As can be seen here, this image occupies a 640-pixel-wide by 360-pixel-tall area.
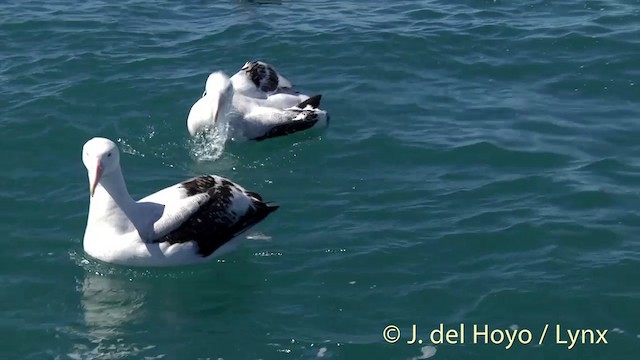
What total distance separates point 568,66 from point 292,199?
765cm

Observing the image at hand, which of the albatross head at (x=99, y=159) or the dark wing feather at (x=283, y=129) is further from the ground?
the albatross head at (x=99, y=159)

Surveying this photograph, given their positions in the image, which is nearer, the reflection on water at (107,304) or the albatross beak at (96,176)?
the reflection on water at (107,304)

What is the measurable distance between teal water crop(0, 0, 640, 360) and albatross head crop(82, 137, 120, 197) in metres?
1.30

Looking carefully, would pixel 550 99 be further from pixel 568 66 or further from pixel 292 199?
pixel 292 199

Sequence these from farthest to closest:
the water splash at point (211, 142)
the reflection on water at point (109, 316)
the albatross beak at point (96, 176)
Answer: the water splash at point (211, 142)
the albatross beak at point (96, 176)
the reflection on water at point (109, 316)

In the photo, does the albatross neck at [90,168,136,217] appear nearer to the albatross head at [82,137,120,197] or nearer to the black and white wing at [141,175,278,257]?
the albatross head at [82,137,120,197]

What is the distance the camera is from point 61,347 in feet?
44.8

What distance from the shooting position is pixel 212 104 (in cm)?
1983

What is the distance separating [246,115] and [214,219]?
5176 millimetres

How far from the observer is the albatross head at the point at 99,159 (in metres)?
15.0

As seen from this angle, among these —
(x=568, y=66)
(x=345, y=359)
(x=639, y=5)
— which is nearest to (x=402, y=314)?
(x=345, y=359)

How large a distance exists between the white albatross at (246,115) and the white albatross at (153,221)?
4.10m

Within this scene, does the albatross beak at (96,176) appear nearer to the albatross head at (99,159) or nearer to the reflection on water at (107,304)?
the albatross head at (99,159)

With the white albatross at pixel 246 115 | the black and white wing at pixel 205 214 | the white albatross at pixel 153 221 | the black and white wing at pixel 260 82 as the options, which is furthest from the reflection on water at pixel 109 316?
the black and white wing at pixel 260 82
